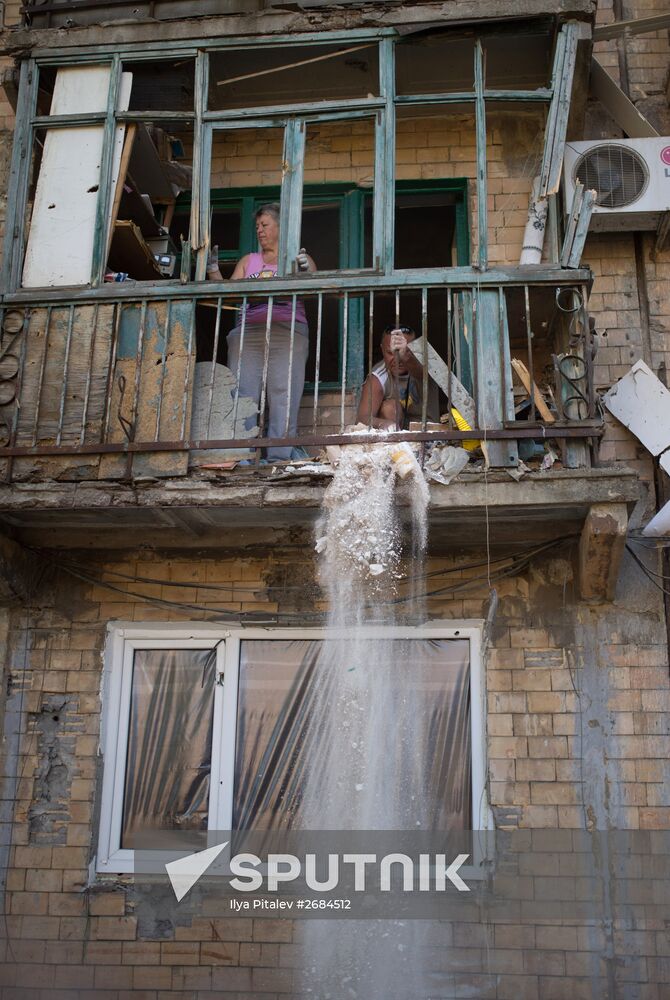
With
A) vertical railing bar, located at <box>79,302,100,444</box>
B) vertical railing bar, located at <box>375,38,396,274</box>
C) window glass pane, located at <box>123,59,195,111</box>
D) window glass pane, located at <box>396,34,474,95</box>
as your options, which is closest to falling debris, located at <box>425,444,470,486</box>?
vertical railing bar, located at <box>375,38,396,274</box>

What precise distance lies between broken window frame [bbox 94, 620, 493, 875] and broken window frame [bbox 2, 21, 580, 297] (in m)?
2.17

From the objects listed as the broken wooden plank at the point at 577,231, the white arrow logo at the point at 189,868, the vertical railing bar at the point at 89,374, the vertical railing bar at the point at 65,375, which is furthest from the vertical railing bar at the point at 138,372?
the broken wooden plank at the point at 577,231

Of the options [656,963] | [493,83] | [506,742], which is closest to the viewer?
[656,963]

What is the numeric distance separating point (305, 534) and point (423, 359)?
4.40 feet

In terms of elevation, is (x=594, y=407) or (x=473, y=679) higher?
(x=594, y=407)

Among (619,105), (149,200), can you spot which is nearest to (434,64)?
(619,105)

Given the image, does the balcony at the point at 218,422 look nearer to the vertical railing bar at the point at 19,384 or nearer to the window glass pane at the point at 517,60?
the vertical railing bar at the point at 19,384

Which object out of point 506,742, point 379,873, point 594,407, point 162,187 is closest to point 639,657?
point 506,742

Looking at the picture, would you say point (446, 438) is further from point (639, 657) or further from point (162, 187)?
point (162, 187)

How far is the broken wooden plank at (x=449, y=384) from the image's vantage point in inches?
236

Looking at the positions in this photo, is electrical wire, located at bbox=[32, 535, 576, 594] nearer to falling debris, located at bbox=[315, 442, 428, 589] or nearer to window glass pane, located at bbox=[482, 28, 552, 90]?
falling debris, located at bbox=[315, 442, 428, 589]

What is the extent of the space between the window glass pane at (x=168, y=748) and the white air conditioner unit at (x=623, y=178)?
3.90m

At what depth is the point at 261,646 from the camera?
6.48 meters

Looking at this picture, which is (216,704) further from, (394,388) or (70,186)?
(70,186)
